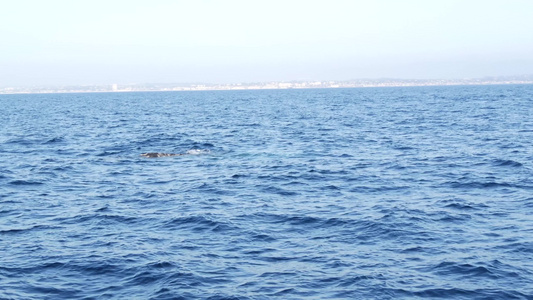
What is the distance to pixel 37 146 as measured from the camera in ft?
158

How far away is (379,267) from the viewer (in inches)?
665

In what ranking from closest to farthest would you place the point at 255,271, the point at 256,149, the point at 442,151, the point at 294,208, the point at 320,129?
1. the point at 255,271
2. the point at 294,208
3. the point at 442,151
4. the point at 256,149
5. the point at 320,129

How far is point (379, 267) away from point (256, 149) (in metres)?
27.5

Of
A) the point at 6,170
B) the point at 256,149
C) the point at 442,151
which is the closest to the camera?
Answer: the point at 6,170

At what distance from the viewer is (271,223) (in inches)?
863

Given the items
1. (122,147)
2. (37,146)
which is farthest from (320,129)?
(37,146)

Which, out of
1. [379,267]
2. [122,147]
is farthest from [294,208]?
[122,147]

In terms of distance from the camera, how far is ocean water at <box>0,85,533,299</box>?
1580 cm

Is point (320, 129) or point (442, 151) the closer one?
point (442, 151)

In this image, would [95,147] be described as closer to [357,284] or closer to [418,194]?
[418,194]

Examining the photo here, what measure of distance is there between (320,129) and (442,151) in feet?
69.9

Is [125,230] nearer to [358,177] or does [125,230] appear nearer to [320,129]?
[358,177]

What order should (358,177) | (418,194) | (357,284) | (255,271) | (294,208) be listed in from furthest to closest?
(358,177)
(418,194)
(294,208)
(255,271)
(357,284)

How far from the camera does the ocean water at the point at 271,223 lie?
15797 mm
